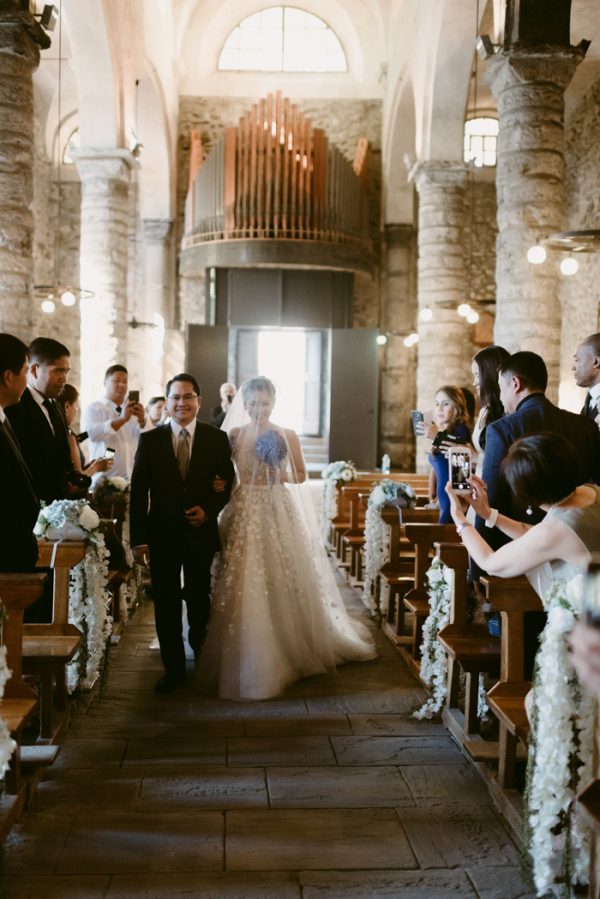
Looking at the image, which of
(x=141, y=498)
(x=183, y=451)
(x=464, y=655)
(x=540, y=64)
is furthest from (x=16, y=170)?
(x=464, y=655)

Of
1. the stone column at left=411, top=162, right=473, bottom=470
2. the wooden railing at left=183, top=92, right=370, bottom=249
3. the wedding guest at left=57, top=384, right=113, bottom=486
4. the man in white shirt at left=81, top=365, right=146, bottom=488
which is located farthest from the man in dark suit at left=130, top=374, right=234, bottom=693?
the wooden railing at left=183, top=92, right=370, bottom=249

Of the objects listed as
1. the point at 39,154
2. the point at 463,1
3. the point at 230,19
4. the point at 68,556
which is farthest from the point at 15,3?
the point at 230,19

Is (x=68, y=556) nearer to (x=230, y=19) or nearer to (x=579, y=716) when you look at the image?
(x=579, y=716)

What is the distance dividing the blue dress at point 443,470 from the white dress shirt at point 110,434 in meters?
2.47

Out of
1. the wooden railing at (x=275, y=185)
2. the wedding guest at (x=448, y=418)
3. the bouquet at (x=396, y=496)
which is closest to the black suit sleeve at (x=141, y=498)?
the wedding guest at (x=448, y=418)

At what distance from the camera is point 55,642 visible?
397 cm

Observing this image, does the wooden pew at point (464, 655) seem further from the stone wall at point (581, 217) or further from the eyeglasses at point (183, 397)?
the stone wall at point (581, 217)

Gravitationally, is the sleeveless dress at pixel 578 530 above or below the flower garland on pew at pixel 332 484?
above

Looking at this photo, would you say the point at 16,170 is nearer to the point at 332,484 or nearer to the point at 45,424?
the point at 45,424

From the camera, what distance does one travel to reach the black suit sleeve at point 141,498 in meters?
5.00

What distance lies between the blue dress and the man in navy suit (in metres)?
1.49

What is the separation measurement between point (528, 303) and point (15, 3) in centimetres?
495

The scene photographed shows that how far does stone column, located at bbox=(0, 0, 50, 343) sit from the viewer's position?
23.6ft

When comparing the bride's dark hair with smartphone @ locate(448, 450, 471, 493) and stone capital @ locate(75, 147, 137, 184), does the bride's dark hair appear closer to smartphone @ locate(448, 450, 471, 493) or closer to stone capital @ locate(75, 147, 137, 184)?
smartphone @ locate(448, 450, 471, 493)
